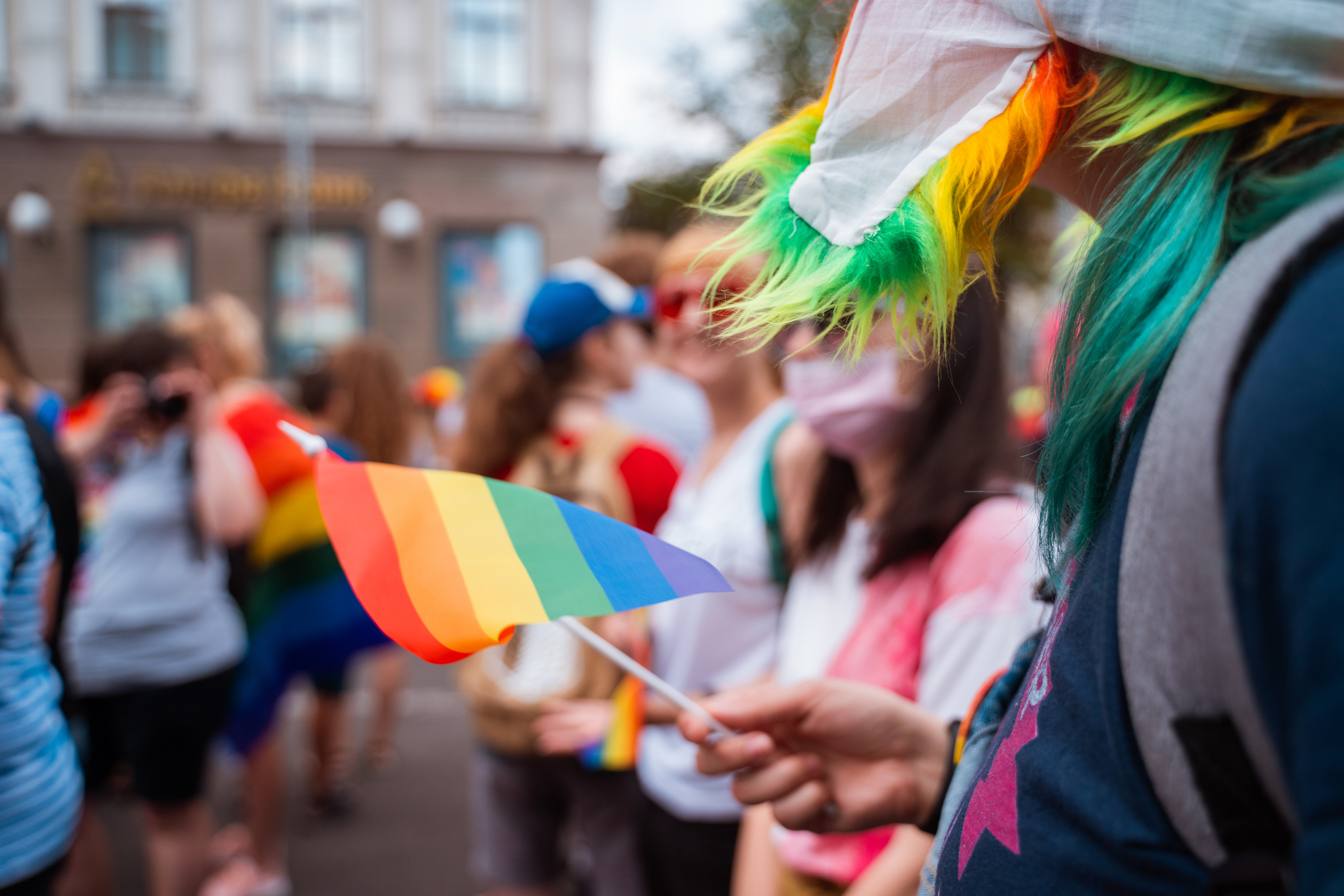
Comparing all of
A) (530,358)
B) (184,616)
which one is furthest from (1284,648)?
(184,616)

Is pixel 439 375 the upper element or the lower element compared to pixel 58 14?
lower

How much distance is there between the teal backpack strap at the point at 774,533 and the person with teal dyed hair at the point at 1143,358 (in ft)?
3.82

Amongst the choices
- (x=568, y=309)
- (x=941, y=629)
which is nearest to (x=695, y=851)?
(x=941, y=629)

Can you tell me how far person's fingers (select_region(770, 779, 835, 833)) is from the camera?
1.05m

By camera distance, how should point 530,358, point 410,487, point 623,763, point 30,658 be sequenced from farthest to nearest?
point 530,358 < point 30,658 < point 623,763 < point 410,487

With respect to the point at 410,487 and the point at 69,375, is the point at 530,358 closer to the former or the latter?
the point at 410,487

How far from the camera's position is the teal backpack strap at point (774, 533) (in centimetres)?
192

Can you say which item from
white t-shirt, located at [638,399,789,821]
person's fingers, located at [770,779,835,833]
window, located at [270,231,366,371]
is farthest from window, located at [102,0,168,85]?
person's fingers, located at [770,779,835,833]

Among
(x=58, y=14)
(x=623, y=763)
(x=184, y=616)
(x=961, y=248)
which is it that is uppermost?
(x=58, y=14)

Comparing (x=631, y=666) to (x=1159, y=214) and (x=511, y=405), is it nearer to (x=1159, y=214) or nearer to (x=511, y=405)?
(x=1159, y=214)

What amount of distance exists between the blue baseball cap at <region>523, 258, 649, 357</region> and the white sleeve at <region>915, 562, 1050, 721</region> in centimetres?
152

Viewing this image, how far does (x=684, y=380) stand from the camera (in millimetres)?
4074

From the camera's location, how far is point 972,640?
1.25 m

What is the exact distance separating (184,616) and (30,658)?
3.63 feet
